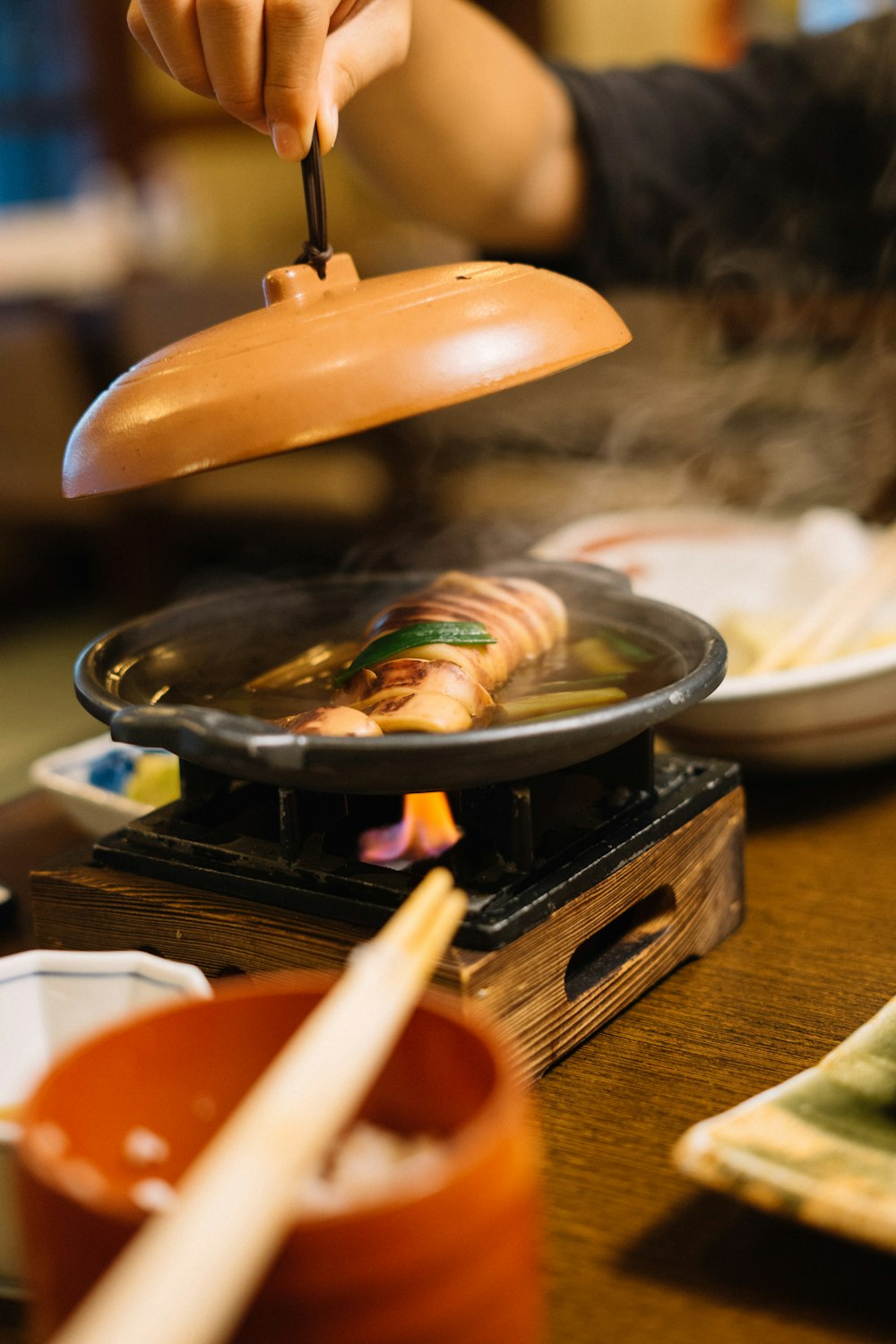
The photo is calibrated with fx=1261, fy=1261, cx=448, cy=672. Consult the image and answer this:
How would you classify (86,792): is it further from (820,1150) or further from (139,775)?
(820,1150)

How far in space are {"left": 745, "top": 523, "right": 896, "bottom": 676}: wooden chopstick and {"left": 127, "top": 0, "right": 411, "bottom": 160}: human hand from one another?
81 centimetres

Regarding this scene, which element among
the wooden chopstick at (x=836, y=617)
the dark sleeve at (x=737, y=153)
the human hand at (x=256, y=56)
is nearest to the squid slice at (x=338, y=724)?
the human hand at (x=256, y=56)

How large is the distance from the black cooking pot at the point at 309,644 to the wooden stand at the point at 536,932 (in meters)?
0.13

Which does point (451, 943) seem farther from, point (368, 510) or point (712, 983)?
point (368, 510)

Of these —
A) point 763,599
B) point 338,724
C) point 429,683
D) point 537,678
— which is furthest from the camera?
point 763,599

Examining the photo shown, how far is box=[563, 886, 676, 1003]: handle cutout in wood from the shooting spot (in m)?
1.10

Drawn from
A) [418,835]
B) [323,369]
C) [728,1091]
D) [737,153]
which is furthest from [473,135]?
[728,1091]

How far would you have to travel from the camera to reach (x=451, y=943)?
99cm

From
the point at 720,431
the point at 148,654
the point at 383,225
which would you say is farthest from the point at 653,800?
the point at 383,225

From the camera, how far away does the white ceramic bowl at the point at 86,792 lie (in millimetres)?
1438

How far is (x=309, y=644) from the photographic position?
144cm

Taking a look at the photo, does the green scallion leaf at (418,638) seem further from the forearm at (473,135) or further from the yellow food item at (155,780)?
the forearm at (473,135)

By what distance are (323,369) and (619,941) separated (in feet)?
1.90

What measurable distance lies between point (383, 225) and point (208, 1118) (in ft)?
24.9
